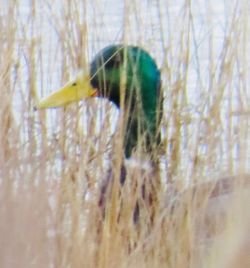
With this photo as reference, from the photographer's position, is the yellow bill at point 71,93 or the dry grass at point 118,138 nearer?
the dry grass at point 118,138

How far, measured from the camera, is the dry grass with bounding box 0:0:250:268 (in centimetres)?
284

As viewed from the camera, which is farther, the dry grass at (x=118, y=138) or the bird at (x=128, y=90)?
the bird at (x=128, y=90)

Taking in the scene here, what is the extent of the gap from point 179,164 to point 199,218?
348mm

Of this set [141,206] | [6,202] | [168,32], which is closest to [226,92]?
[168,32]

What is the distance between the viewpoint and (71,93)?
337 cm

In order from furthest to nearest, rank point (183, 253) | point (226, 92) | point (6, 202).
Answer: point (226, 92) < point (183, 253) < point (6, 202)

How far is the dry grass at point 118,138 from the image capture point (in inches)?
112

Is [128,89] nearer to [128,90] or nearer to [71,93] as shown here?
[128,90]

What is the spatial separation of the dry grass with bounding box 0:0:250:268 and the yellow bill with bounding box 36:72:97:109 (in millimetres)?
32

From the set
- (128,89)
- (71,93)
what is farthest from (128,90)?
(71,93)

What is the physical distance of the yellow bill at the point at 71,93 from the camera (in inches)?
130

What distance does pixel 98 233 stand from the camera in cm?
290

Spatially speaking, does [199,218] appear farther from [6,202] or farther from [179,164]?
[6,202]

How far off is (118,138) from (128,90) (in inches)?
13.1
